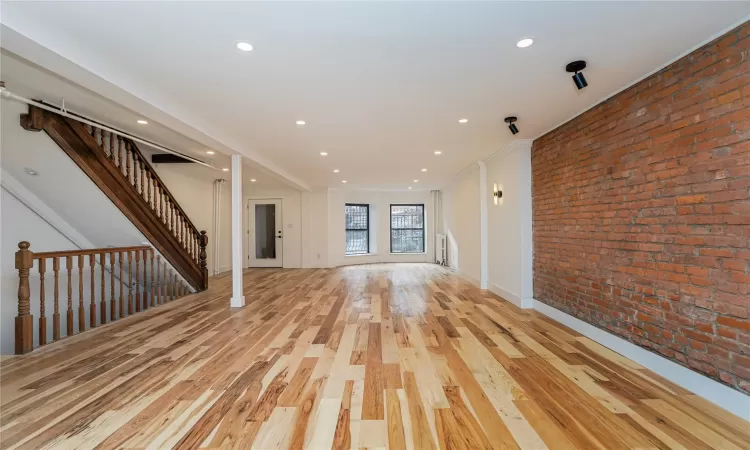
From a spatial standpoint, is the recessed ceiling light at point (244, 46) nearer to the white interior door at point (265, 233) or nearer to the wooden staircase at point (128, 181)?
the wooden staircase at point (128, 181)

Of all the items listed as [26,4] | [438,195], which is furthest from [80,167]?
[438,195]

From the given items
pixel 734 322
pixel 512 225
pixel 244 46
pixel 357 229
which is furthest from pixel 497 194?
pixel 357 229

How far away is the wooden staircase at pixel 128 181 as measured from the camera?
3.49 metres

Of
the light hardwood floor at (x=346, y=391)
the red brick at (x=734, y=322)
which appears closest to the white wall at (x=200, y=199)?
the light hardwood floor at (x=346, y=391)

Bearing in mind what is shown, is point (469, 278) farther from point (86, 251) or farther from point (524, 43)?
point (86, 251)

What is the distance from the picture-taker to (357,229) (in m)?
10.5

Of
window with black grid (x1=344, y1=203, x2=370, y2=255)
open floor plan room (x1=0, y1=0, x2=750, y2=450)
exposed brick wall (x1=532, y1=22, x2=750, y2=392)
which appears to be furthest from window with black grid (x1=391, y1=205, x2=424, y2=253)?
exposed brick wall (x1=532, y1=22, x2=750, y2=392)

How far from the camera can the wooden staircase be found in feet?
11.5

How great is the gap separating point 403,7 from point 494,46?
2.42ft

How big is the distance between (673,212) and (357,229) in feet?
28.3

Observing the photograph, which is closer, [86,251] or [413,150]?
[86,251]

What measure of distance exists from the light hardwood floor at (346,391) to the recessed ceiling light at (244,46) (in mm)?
2311

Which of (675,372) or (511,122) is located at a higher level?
(511,122)

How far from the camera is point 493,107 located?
3.20 metres
